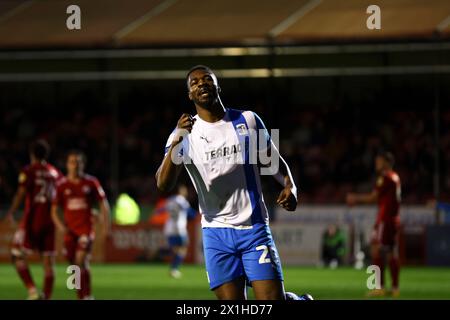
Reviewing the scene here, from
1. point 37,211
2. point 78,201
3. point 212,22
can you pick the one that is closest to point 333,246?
point 212,22

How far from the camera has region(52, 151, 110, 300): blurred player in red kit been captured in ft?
44.4

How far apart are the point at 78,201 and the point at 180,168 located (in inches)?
261

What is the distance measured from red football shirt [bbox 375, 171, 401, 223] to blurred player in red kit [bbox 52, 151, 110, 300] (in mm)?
4113

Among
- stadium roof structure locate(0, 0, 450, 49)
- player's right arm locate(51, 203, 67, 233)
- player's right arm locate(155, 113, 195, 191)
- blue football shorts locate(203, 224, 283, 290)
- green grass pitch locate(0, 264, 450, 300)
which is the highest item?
stadium roof structure locate(0, 0, 450, 49)

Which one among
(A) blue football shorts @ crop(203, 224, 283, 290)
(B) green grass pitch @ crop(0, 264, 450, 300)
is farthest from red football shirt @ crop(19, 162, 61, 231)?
(A) blue football shorts @ crop(203, 224, 283, 290)

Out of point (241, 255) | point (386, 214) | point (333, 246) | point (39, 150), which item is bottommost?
point (333, 246)

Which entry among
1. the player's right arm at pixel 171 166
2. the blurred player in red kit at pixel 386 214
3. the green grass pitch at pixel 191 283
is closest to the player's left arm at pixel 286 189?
the player's right arm at pixel 171 166

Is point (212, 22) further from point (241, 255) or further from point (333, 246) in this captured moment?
point (241, 255)

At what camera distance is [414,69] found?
29312 millimetres

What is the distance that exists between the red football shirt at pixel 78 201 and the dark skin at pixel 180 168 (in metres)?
6.43

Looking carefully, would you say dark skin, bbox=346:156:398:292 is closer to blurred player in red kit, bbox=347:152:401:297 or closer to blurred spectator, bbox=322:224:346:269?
blurred player in red kit, bbox=347:152:401:297

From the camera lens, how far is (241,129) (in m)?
7.44

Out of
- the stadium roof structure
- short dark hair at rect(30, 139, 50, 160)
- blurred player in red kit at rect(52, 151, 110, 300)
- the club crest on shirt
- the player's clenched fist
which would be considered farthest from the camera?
the stadium roof structure
